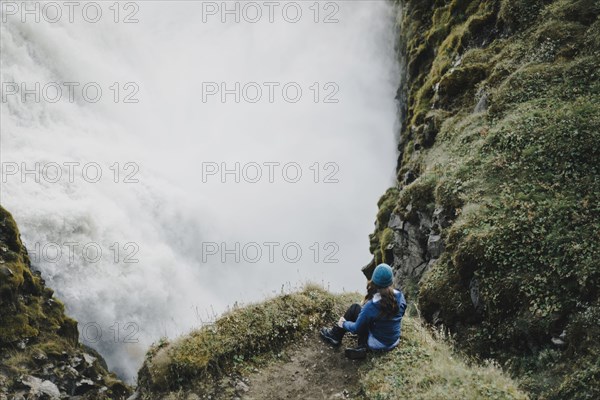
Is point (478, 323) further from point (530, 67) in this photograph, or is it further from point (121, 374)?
point (121, 374)

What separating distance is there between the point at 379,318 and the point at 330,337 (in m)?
1.97

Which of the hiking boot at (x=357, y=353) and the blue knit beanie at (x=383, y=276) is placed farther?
the hiking boot at (x=357, y=353)

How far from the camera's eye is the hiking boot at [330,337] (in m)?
12.7

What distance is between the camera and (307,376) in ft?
38.2

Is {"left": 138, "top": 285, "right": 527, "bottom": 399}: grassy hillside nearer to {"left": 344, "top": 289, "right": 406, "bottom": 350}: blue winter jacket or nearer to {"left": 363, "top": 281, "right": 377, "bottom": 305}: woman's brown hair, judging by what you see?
{"left": 344, "top": 289, "right": 406, "bottom": 350}: blue winter jacket

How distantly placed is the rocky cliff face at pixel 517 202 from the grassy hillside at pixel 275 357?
8.34 ft

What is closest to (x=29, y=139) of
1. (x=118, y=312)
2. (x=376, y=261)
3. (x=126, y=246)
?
(x=126, y=246)

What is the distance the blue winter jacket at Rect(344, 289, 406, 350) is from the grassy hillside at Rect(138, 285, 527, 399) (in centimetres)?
30

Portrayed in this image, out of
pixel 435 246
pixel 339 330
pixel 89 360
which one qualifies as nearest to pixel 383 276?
pixel 339 330

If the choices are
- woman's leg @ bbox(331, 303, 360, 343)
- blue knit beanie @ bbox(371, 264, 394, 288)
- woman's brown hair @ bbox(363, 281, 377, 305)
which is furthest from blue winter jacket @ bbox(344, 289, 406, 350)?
woman's leg @ bbox(331, 303, 360, 343)

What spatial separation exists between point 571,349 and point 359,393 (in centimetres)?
576

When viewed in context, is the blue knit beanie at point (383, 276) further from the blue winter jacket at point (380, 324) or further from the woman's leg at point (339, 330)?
the woman's leg at point (339, 330)

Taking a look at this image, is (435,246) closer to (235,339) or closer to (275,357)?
(275,357)

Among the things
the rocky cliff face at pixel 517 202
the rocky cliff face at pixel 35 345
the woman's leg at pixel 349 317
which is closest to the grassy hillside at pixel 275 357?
the woman's leg at pixel 349 317
